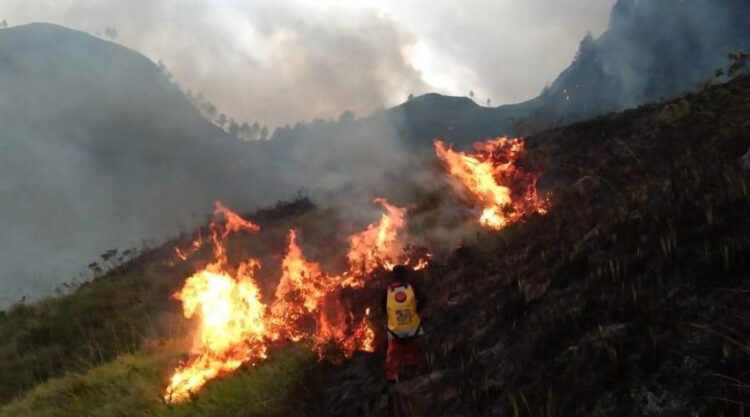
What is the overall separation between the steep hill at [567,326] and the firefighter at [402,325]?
0.84ft

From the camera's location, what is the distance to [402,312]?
6.11 metres

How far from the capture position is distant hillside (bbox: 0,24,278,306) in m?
88.6

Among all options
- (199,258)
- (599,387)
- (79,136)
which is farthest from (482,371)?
(79,136)

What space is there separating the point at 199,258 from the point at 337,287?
8192mm

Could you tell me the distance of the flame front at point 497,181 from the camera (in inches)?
423

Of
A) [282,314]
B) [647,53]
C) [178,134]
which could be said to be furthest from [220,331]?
[178,134]

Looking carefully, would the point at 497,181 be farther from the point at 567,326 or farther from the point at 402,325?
the point at 567,326

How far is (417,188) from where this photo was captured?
16516 millimetres

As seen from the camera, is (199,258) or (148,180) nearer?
(199,258)

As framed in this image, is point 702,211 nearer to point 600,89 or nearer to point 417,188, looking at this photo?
point 417,188

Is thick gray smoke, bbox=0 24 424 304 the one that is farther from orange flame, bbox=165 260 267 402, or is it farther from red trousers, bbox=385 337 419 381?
red trousers, bbox=385 337 419 381

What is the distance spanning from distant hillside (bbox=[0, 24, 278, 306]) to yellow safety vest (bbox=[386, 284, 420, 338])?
60.5m

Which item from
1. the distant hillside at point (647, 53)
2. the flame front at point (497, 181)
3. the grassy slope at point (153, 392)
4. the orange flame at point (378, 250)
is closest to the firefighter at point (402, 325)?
the grassy slope at point (153, 392)

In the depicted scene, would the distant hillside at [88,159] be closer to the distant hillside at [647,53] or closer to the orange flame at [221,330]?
the distant hillside at [647,53]
